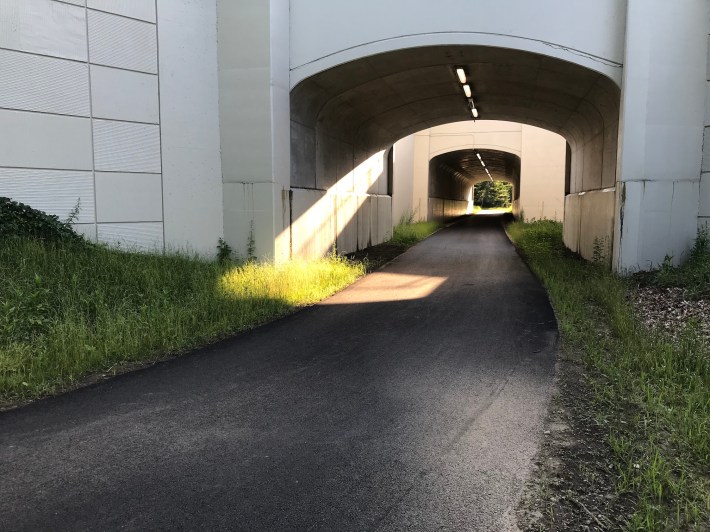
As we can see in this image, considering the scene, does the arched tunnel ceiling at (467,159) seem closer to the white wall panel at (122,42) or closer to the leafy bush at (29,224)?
the white wall panel at (122,42)

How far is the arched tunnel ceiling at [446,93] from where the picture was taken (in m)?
10.9

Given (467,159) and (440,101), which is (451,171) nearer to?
(467,159)

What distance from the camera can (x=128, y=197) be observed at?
985 centimetres

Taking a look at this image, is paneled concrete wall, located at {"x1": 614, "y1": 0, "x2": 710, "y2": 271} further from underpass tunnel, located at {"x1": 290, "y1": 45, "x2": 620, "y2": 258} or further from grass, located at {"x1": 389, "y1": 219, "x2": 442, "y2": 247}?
grass, located at {"x1": 389, "y1": 219, "x2": 442, "y2": 247}

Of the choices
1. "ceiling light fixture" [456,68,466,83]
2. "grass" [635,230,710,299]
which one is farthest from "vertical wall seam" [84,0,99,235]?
"grass" [635,230,710,299]

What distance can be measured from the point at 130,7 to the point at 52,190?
3560mm

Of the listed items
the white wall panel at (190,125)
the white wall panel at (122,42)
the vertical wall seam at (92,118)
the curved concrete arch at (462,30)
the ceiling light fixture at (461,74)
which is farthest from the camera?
the ceiling light fixture at (461,74)

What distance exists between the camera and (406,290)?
32.6 ft

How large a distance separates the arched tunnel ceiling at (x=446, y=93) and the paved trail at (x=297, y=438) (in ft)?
20.8

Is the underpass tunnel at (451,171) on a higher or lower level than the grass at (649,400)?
higher

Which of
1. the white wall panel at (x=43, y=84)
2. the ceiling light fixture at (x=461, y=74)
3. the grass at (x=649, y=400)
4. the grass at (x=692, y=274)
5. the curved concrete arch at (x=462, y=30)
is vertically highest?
the curved concrete arch at (x=462, y=30)

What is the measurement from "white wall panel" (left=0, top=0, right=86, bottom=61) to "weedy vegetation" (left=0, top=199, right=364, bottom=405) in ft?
8.47

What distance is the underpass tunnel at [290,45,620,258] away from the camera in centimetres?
1102

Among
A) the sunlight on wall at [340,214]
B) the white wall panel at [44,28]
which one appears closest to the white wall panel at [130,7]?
the white wall panel at [44,28]
